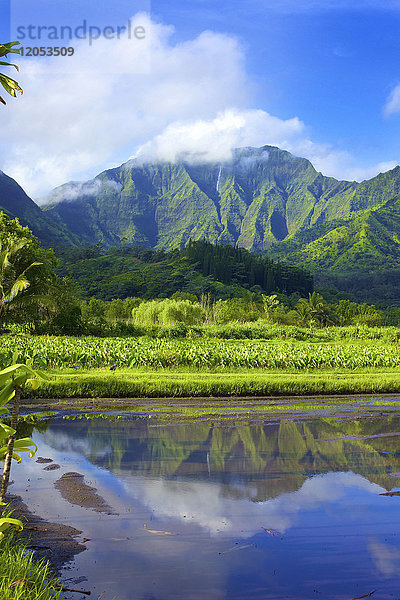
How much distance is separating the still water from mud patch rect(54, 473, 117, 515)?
0.08m

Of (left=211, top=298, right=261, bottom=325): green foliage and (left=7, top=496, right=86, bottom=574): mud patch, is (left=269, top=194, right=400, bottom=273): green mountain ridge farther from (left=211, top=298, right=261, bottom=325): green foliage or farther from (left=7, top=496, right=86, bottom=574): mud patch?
(left=7, top=496, right=86, bottom=574): mud patch

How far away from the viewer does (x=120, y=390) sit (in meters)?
15.6

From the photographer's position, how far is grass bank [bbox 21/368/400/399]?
1545 cm

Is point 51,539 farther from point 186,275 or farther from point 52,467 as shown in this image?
point 186,275

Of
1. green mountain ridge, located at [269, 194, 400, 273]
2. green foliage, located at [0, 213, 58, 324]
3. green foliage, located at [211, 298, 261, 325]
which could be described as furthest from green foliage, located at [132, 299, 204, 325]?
green mountain ridge, located at [269, 194, 400, 273]

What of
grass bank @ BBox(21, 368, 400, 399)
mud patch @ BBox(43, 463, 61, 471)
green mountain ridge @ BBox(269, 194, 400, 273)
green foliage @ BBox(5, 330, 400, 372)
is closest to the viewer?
mud patch @ BBox(43, 463, 61, 471)

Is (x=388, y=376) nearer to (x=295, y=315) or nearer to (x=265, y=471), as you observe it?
(x=265, y=471)

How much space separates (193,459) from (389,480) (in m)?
3.03

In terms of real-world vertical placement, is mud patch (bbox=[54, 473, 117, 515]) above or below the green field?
above

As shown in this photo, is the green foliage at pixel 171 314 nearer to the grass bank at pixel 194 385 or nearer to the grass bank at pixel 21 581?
the grass bank at pixel 194 385

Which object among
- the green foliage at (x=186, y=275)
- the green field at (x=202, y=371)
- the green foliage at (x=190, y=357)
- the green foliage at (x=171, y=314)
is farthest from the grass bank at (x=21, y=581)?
the green foliage at (x=186, y=275)

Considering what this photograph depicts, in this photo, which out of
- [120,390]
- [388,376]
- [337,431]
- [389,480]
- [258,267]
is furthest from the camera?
[258,267]

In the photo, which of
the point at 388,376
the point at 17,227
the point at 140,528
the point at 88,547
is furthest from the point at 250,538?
the point at 17,227

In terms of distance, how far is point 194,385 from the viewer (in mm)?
16078
